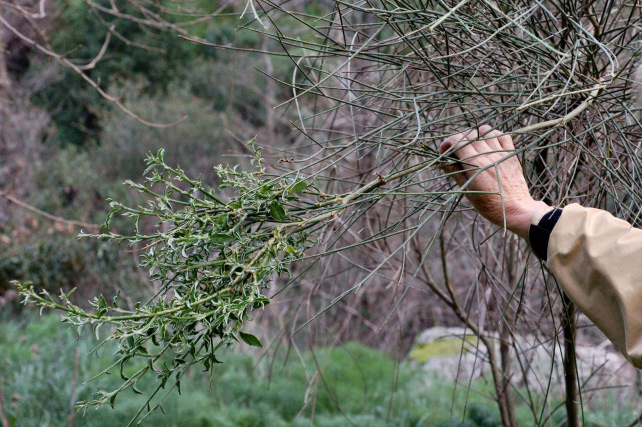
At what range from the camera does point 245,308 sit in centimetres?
113

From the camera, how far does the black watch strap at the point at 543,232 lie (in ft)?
4.46

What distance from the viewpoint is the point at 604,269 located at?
127 centimetres

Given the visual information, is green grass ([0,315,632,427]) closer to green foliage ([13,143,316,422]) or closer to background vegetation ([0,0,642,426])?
background vegetation ([0,0,642,426])

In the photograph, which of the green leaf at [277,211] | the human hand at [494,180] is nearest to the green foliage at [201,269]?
the green leaf at [277,211]

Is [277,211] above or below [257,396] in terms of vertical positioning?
above

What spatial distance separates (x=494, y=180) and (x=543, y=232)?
16cm

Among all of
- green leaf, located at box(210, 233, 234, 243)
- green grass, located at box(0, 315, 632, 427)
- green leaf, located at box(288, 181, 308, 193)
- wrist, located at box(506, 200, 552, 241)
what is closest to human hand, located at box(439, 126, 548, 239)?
wrist, located at box(506, 200, 552, 241)

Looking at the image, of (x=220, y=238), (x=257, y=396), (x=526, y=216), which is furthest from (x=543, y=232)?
(x=257, y=396)

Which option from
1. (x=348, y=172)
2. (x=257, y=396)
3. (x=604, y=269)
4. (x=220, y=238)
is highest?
(x=348, y=172)

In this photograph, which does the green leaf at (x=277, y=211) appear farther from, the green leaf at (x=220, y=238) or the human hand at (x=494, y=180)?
the human hand at (x=494, y=180)

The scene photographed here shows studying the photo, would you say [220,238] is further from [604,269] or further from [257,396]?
[257,396]

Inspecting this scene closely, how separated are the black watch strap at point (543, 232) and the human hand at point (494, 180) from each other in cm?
2

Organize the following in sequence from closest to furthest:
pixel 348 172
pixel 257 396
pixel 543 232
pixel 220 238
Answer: pixel 220 238 < pixel 543 232 < pixel 257 396 < pixel 348 172

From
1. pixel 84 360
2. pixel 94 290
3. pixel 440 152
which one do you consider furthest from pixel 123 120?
pixel 440 152
